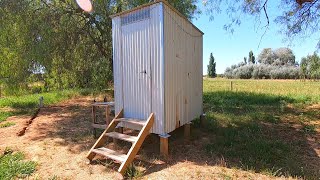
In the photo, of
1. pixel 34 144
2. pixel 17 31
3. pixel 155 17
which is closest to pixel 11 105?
pixel 17 31

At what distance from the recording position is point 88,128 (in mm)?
7375

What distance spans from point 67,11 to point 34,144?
5.93 metres

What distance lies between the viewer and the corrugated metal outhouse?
4.86m

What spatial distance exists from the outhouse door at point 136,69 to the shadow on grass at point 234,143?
3.43 ft

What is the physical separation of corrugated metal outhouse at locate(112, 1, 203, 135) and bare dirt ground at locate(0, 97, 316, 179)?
642 millimetres

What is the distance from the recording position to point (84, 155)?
509 cm

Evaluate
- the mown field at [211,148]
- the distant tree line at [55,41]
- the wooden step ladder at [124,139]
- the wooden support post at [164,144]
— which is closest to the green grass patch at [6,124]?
the mown field at [211,148]

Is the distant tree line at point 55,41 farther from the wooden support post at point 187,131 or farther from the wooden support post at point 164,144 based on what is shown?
the wooden support post at point 164,144

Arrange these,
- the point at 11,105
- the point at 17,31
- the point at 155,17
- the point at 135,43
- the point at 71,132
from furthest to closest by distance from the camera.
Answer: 1. the point at 11,105
2. the point at 17,31
3. the point at 71,132
4. the point at 135,43
5. the point at 155,17

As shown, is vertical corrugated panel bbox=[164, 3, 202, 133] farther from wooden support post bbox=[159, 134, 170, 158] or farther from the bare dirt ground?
the bare dirt ground

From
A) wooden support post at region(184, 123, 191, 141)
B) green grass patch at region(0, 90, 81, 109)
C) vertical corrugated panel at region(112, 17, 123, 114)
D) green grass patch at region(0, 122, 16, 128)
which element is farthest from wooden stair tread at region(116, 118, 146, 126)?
green grass patch at region(0, 90, 81, 109)

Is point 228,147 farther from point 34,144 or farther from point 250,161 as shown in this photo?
point 34,144

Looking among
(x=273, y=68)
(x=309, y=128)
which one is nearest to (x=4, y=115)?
(x=309, y=128)

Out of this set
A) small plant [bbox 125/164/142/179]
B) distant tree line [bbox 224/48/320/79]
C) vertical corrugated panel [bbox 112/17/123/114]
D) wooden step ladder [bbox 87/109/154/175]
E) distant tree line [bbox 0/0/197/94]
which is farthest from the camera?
distant tree line [bbox 224/48/320/79]
